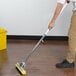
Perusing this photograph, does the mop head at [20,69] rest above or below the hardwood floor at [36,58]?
above

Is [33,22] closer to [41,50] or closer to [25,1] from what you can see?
[25,1]

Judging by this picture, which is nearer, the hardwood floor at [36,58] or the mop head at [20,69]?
the mop head at [20,69]

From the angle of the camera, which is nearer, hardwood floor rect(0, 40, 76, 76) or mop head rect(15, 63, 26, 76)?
mop head rect(15, 63, 26, 76)

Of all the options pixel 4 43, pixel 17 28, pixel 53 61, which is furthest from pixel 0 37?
pixel 53 61

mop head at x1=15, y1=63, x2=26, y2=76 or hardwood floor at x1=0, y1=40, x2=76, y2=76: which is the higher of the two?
mop head at x1=15, y1=63, x2=26, y2=76

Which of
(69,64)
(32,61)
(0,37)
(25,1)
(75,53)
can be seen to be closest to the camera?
(75,53)

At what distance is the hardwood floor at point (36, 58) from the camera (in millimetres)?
2854

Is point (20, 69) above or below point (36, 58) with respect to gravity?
above

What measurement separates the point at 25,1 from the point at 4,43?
86cm

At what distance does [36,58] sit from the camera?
10.9 ft

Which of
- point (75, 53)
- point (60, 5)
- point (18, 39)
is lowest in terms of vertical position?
point (18, 39)

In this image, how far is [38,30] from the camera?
4207 millimetres

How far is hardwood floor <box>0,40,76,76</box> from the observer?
112 inches

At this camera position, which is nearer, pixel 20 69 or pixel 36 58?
pixel 20 69
